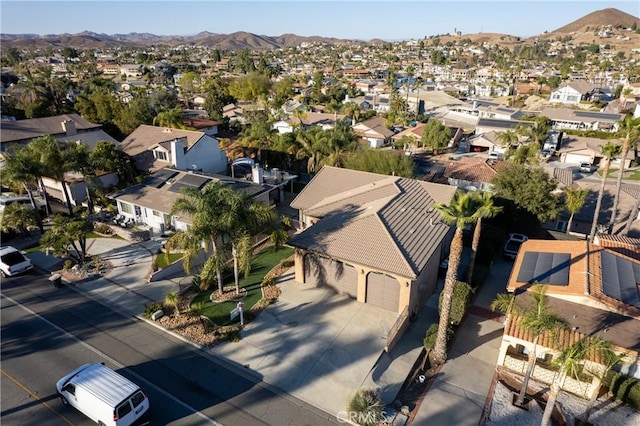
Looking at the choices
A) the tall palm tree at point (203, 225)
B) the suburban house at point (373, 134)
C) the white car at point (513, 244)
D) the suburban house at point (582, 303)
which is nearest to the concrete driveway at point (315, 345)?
the tall palm tree at point (203, 225)

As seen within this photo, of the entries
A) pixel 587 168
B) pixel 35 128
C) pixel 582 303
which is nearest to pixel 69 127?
pixel 35 128

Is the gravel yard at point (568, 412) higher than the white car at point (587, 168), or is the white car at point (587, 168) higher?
the white car at point (587, 168)

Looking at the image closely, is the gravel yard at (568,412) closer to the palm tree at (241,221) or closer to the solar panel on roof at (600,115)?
the palm tree at (241,221)

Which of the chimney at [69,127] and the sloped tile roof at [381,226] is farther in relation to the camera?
the chimney at [69,127]

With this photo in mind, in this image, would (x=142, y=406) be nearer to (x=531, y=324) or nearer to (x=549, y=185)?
(x=531, y=324)

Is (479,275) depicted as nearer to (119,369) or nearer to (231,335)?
(231,335)

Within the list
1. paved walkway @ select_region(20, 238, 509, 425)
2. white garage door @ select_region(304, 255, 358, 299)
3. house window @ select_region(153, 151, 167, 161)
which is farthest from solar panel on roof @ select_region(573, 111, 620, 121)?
house window @ select_region(153, 151, 167, 161)
